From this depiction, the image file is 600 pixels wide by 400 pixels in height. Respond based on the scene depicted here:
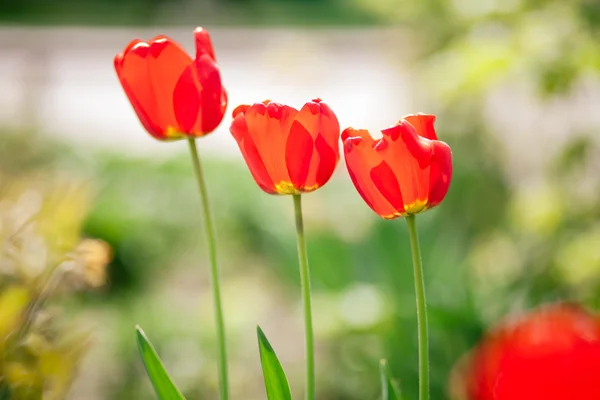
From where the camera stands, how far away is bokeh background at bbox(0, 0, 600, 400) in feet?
3.82

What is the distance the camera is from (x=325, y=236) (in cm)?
306

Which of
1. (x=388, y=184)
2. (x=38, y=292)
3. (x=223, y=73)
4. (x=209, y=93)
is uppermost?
(x=223, y=73)

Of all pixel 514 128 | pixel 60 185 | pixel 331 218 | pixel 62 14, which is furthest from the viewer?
pixel 62 14

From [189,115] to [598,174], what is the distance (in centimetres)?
206

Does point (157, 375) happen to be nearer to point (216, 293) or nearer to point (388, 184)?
point (216, 293)

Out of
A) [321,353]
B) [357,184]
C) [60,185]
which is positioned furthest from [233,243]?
[357,184]

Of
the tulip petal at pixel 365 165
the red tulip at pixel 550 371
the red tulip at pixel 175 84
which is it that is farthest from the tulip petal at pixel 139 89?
the red tulip at pixel 550 371

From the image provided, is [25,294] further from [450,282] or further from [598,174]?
[598,174]

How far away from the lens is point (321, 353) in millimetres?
3059

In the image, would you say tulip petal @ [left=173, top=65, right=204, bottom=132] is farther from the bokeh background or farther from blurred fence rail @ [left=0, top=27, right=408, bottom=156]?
blurred fence rail @ [left=0, top=27, right=408, bottom=156]

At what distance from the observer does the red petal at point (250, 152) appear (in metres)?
0.73

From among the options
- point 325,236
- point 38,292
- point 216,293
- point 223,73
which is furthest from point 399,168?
point 223,73

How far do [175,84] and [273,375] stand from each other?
0.31m

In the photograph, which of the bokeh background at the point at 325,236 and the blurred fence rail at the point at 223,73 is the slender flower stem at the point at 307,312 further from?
the blurred fence rail at the point at 223,73
